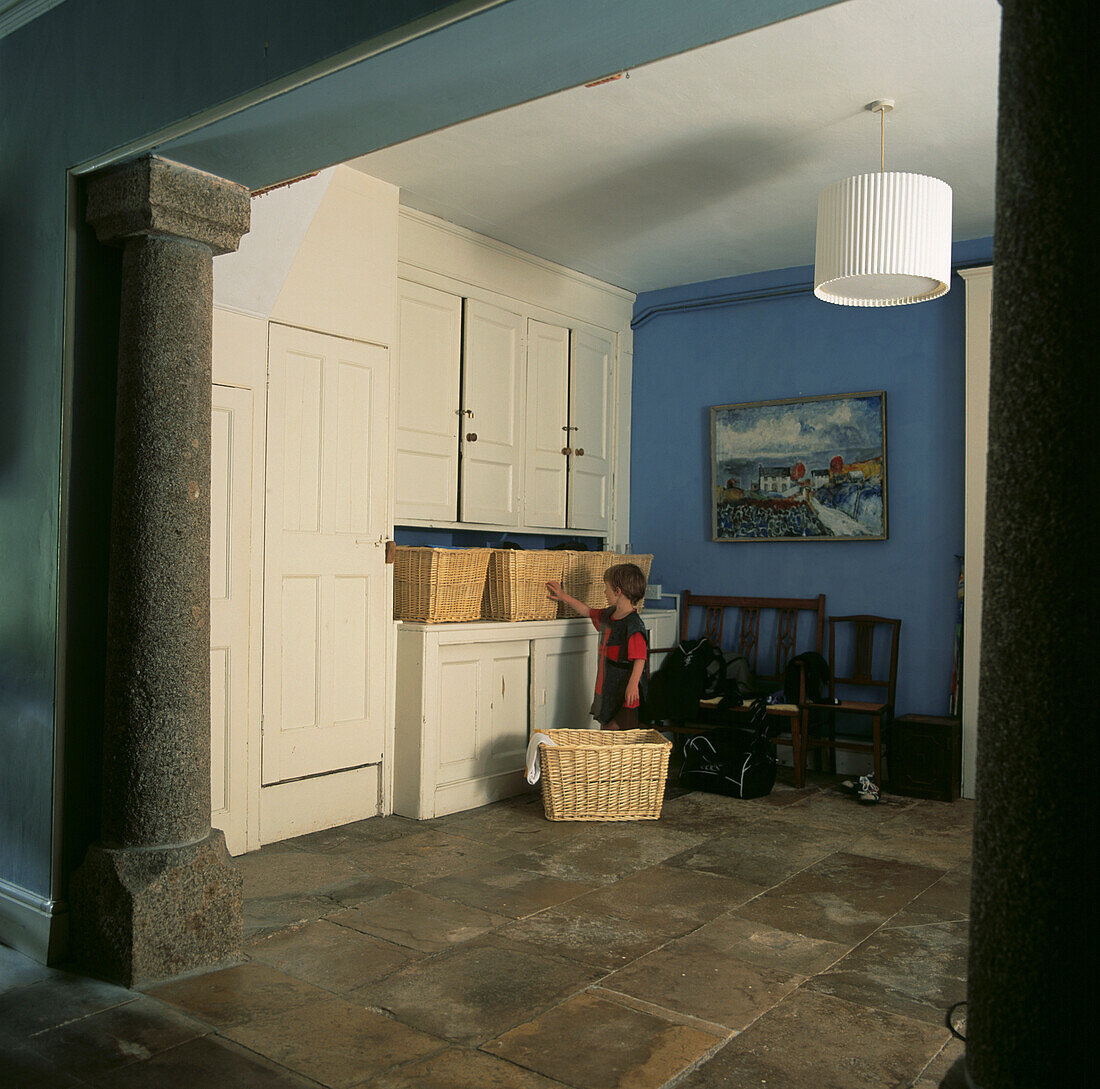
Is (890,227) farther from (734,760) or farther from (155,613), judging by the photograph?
(155,613)

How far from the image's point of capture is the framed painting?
18.7ft

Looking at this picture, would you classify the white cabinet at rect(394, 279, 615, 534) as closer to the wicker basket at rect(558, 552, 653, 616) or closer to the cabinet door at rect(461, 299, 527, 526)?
the cabinet door at rect(461, 299, 527, 526)

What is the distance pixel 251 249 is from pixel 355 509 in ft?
3.86

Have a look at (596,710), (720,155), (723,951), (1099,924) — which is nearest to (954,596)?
(596,710)

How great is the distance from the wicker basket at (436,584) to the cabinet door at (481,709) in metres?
0.18

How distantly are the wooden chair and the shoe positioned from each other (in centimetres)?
27

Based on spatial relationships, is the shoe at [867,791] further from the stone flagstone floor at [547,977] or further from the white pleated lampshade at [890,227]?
the white pleated lampshade at [890,227]

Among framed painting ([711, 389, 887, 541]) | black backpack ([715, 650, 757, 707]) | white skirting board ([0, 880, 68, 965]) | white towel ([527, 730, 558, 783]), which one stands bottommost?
white skirting board ([0, 880, 68, 965])

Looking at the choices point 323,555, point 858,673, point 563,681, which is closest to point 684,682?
point 563,681

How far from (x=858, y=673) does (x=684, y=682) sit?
1009 millimetres

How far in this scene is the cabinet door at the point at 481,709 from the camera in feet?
15.4

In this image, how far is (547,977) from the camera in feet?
9.44

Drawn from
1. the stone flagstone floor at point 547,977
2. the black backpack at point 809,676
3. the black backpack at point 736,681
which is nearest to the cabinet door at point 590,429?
the black backpack at point 736,681

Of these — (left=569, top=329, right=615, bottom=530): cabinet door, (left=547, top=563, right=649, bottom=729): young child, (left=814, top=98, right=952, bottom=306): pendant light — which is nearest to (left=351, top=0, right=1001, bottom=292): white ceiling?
(left=814, top=98, right=952, bottom=306): pendant light
